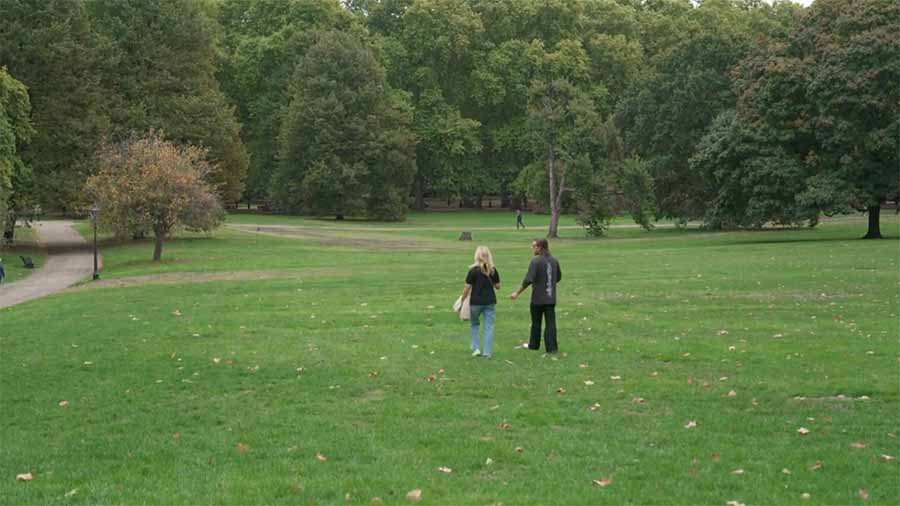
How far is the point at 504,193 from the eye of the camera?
10794 cm

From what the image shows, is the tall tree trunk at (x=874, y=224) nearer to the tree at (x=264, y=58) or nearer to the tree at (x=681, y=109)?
the tree at (x=681, y=109)

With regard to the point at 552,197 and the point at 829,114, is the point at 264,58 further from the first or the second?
the point at 829,114

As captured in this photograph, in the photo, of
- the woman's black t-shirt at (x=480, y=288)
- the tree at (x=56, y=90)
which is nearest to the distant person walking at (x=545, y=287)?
the woman's black t-shirt at (x=480, y=288)

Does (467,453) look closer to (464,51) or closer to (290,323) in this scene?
(290,323)

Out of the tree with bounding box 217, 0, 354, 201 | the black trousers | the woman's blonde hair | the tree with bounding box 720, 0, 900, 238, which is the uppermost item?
the tree with bounding box 217, 0, 354, 201

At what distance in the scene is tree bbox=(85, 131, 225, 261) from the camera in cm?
4356

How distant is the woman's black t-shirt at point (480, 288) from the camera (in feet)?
49.9

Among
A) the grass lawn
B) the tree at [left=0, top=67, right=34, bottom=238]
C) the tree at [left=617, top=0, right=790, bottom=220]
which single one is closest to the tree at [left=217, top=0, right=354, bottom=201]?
the tree at [left=617, top=0, right=790, bottom=220]

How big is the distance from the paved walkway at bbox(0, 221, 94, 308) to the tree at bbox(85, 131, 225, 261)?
303 centimetres

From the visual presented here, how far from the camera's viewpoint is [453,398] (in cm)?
1193

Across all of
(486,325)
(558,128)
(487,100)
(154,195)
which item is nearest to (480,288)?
(486,325)

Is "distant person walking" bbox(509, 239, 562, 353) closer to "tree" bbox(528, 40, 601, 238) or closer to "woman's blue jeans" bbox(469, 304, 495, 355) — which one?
"woman's blue jeans" bbox(469, 304, 495, 355)

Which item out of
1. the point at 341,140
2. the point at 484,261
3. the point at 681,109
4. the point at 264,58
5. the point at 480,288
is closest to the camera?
the point at 484,261

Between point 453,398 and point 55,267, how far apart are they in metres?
37.7
